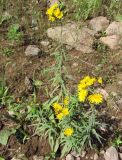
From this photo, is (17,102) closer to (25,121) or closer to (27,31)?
(25,121)

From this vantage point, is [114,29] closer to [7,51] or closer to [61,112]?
Result: [7,51]

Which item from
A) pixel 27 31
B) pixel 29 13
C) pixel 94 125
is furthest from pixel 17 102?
Result: pixel 29 13

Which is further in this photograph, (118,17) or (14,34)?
(118,17)

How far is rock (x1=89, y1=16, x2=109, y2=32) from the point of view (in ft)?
16.0

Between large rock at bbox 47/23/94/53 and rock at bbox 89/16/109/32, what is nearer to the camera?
large rock at bbox 47/23/94/53

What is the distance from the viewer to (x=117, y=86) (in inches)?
164

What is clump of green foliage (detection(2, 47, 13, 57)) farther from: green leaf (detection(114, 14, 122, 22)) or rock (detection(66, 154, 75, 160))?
rock (detection(66, 154, 75, 160))

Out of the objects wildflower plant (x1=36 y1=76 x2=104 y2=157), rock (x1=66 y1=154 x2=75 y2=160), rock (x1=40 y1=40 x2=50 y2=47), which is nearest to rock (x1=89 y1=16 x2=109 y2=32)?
rock (x1=40 y1=40 x2=50 y2=47)

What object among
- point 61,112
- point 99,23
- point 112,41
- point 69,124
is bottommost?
point 69,124

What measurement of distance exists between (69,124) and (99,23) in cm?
180

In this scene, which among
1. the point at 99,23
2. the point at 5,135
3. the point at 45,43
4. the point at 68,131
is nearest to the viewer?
the point at 68,131

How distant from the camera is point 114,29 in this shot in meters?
4.79

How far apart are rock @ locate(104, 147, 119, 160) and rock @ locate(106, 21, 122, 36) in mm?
1707

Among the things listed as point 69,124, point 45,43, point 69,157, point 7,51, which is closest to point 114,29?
point 45,43
